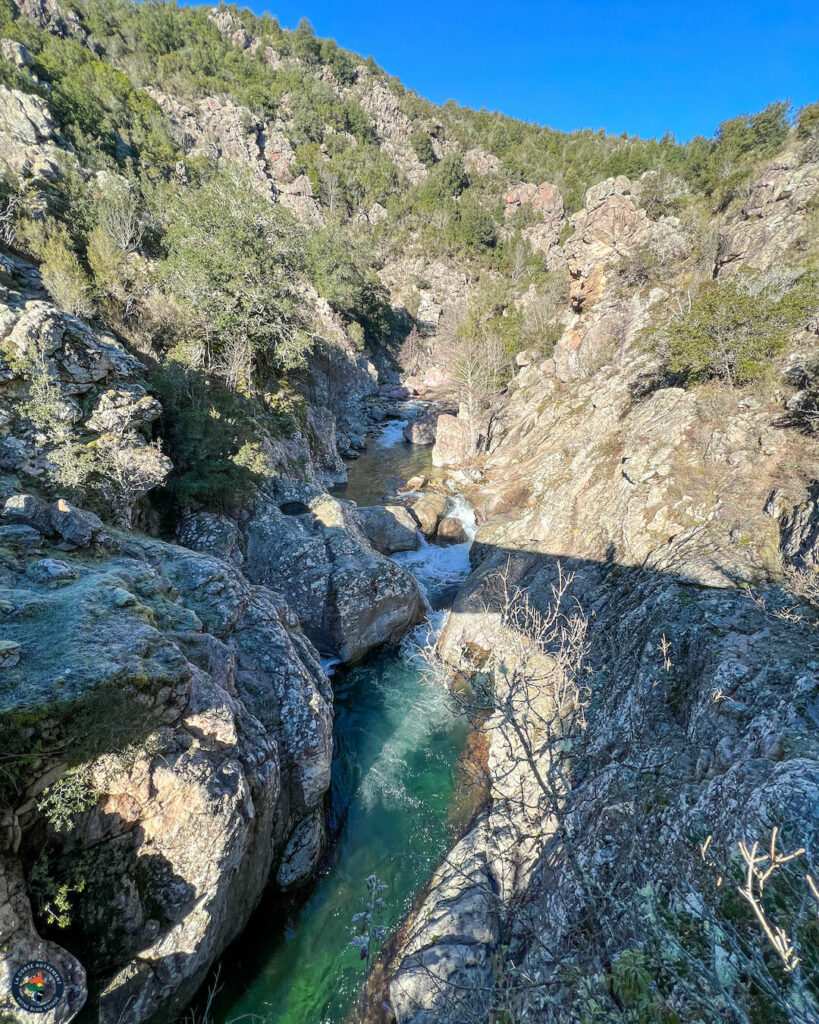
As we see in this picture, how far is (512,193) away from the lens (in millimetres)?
74688

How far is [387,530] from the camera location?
1881 centimetres

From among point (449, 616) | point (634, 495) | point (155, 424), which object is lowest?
point (449, 616)

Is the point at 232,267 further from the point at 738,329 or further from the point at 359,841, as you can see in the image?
the point at 359,841

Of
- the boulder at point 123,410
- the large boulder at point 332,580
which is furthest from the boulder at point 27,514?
the large boulder at point 332,580

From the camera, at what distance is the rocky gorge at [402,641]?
4.68m

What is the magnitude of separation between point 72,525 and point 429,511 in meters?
15.3

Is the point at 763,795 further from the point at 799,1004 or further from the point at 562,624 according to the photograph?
the point at 562,624

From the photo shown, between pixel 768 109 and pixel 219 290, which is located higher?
pixel 768 109


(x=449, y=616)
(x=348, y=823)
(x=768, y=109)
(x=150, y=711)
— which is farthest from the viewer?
(x=768, y=109)

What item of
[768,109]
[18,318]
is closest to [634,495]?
[18,318]

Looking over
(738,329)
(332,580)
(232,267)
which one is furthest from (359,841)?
(232,267)

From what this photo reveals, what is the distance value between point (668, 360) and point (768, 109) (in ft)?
108

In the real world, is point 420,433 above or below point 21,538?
above

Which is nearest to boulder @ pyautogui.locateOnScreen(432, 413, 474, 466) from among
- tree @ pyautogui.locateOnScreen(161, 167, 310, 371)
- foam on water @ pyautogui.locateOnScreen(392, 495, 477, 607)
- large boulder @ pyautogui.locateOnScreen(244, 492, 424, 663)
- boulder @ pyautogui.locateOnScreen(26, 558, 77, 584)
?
foam on water @ pyautogui.locateOnScreen(392, 495, 477, 607)
